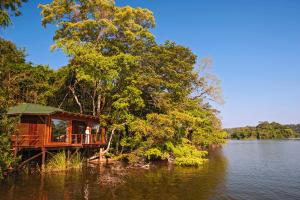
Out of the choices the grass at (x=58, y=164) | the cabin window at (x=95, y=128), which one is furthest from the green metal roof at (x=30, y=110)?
the cabin window at (x=95, y=128)

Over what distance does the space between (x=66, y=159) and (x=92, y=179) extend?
5275mm

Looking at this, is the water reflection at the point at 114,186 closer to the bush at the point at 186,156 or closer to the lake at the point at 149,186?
the lake at the point at 149,186

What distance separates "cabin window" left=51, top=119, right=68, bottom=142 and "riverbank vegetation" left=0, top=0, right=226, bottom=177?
12.7 ft

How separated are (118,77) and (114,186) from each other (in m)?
11.6

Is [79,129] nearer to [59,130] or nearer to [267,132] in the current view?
[59,130]

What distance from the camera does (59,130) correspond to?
2180 cm

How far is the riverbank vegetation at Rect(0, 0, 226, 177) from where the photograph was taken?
2344cm

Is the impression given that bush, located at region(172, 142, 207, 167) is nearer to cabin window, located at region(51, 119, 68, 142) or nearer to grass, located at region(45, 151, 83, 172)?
grass, located at region(45, 151, 83, 172)

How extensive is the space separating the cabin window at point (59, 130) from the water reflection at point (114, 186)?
143 inches

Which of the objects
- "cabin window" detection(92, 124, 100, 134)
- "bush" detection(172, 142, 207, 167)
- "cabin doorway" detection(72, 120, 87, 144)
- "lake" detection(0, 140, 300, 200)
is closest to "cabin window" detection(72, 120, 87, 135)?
"cabin doorway" detection(72, 120, 87, 144)

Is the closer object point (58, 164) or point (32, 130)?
point (32, 130)

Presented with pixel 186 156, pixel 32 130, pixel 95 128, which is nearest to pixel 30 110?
pixel 32 130

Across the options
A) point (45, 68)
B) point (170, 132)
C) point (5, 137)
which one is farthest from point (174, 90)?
point (5, 137)

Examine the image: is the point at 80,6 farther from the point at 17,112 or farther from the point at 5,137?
the point at 5,137
